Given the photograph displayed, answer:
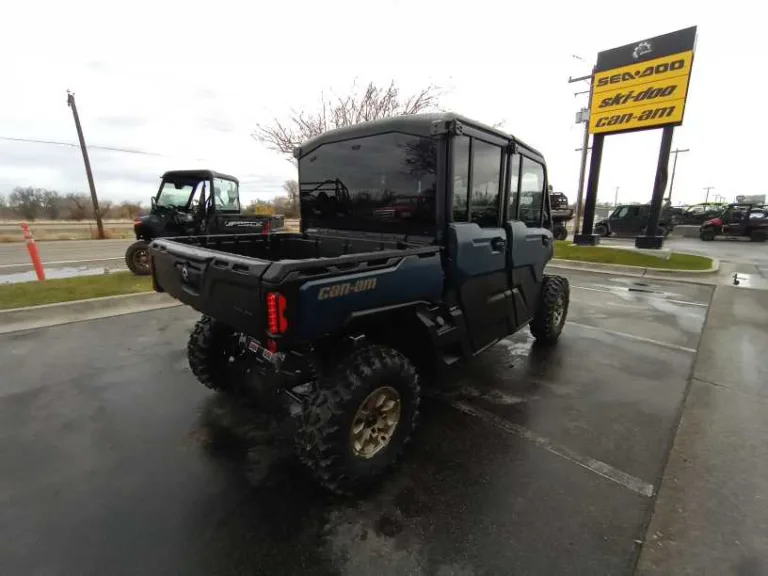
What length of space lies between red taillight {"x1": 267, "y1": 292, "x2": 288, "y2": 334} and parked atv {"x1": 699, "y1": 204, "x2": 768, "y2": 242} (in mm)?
26635

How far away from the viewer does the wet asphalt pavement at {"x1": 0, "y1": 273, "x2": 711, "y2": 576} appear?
1981mm

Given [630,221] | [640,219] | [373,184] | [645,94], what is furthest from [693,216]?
[373,184]

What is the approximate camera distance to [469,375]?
4164 mm

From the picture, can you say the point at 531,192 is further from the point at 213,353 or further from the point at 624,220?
the point at 624,220

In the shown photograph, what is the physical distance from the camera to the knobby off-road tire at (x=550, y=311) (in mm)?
4742

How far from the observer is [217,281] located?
7.42 feet

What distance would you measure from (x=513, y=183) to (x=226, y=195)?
8036 millimetres

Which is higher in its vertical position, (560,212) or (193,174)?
(193,174)

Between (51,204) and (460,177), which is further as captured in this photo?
(51,204)

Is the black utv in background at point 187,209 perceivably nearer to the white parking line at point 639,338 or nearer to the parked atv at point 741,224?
the white parking line at point 639,338

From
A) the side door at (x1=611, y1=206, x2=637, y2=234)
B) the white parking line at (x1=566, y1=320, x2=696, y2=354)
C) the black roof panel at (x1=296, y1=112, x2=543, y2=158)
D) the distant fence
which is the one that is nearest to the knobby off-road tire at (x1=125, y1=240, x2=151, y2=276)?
the black roof panel at (x1=296, y1=112, x2=543, y2=158)

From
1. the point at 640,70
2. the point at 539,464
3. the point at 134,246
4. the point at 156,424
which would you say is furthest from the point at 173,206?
the point at 640,70

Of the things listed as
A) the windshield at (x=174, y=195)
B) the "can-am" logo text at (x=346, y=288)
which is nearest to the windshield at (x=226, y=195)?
the windshield at (x=174, y=195)

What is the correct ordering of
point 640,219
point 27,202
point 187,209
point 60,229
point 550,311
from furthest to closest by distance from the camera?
point 27,202 < point 60,229 < point 640,219 < point 187,209 < point 550,311
